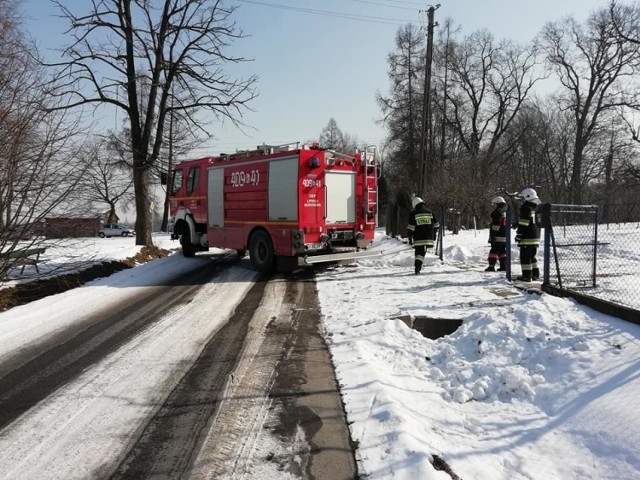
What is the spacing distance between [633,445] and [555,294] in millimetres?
4103

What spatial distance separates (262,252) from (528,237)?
6209 millimetres

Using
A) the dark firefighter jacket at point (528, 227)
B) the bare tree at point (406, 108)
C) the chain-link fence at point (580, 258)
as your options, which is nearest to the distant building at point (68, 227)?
the chain-link fence at point (580, 258)

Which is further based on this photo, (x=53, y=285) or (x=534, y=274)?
(x=53, y=285)

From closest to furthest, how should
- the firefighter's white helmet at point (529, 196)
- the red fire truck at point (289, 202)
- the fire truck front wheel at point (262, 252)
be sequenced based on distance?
the firefighter's white helmet at point (529, 196), the red fire truck at point (289, 202), the fire truck front wheel at point (262, 252)

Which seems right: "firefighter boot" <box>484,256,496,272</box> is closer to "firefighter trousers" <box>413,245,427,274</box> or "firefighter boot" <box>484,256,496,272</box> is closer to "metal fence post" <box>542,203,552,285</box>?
"firefighter trousers" <box>413,245,427,274</box>

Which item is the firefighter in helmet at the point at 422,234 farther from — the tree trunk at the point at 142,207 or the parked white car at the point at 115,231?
the parked white car at the point at 115,231

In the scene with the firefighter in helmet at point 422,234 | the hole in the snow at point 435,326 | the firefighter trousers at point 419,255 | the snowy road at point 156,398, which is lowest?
the snowy road at point 156,398

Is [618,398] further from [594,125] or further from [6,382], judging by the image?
[594,125]

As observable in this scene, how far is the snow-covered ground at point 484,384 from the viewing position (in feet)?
11.2

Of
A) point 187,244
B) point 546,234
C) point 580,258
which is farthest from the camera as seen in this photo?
point 187,244

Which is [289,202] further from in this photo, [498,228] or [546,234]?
[546,234]

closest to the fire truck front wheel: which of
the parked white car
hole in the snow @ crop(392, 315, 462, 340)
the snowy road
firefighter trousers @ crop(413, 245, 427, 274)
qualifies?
firefighter trousers @ crop(413, 245, 427, 274)

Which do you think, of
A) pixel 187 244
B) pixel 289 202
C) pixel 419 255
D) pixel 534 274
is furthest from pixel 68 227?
pixel 534 274

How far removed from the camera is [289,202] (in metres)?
11.2
